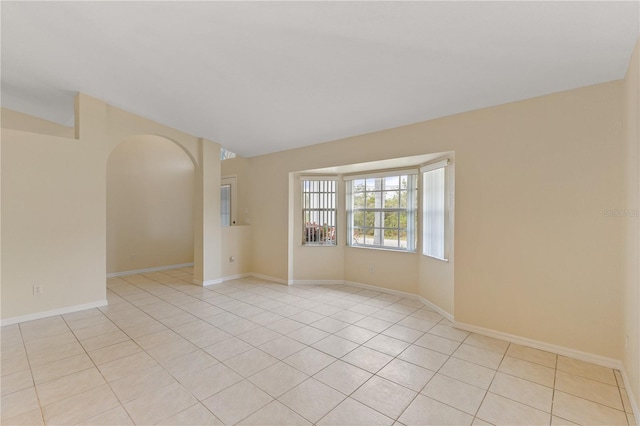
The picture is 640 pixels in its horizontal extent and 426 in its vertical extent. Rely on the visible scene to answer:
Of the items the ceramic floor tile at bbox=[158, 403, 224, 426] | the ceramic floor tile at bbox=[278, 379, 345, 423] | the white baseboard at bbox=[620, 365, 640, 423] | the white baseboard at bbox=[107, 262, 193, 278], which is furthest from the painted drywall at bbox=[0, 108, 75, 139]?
the white baseboard at bbox=[620, 365, 640, 423]

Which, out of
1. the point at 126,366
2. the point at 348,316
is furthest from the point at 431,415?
the point at 126,366

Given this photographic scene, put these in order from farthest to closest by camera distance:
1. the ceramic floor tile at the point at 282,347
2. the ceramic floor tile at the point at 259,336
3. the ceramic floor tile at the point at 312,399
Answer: the ceramic floor tile at the point at 259,336 → the ceramic floor tile at the point at 282,347 → the ceramic floor tile at the point at 312,399

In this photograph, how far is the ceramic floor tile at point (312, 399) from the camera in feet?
6.31

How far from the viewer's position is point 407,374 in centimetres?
238

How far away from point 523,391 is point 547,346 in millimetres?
912

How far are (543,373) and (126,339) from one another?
4.02 metres

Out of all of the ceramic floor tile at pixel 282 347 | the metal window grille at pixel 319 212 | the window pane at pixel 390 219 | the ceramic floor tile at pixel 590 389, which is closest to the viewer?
the ceramic floor tile at pixel 590 389

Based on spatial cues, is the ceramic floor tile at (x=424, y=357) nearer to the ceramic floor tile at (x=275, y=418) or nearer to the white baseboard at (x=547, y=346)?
the white baseboard at (x=547, y=346)

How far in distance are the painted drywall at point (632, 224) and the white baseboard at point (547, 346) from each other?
138 millimetres

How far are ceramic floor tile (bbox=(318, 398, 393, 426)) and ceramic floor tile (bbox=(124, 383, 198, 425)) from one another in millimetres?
990

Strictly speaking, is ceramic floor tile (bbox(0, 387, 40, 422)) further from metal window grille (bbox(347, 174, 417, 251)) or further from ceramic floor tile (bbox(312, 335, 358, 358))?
metal window grille (bbox(347, 174, 417, 251))

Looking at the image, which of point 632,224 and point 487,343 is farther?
point 487,343

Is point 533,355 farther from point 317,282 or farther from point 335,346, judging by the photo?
point 317,282

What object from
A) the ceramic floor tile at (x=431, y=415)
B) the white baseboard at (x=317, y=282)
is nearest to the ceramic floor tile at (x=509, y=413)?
the ceramic floor tile at (x=431, y=415)
